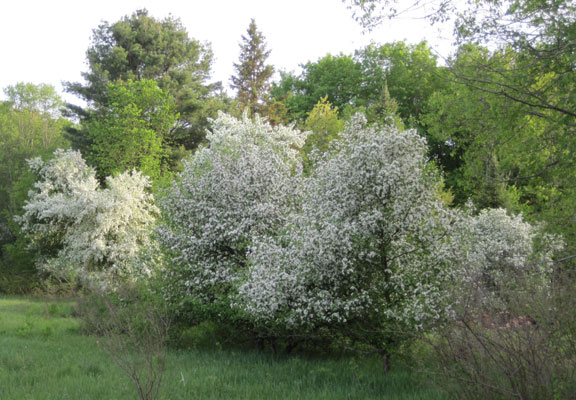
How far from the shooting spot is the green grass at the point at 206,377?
25.2 ft

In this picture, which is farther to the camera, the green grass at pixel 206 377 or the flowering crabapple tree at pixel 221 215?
the flowering crabapple tree at pixel 221 215

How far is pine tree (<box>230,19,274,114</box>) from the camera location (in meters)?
35.8

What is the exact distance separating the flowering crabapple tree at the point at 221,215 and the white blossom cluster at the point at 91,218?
1117 centimetres

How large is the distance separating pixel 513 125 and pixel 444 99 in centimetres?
139

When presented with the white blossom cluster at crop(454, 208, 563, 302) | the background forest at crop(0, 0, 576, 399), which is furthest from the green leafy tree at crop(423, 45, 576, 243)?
the white blossom cluster at crop(454, 208, 563, 302)

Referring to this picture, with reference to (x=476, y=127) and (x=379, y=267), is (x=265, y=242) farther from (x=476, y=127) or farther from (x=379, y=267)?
(x=476, y=127)

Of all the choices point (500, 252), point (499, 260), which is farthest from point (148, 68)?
point (499, 260)

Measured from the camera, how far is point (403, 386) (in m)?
8.28

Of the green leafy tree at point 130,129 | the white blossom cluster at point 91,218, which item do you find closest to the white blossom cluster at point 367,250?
the white blossom cluster at point 91,218

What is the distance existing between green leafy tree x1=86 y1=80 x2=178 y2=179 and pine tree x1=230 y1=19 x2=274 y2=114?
7.16 m

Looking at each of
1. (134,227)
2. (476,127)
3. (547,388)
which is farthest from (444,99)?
(134,227)

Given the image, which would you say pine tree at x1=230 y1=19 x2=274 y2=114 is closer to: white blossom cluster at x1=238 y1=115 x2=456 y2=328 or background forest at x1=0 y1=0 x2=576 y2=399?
background forest at x1=0 y1=0 x2=576 y2=399

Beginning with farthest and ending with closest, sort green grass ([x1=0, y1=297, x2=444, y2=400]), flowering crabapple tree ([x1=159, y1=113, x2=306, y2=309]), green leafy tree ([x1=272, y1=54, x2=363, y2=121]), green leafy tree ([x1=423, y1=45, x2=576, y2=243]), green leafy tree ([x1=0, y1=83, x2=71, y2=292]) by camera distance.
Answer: green leafy tree ([x1=272, y1=54, x2=363, y2=121])
green leafy tree ([x1=0, y1=83, x2=71, y2=292])
flowering crabapple tree ([x1=159, y1=113, x2=306, y2=309])
green leafy tree ([x1=423, y1=45, x2=576, y2=243])
green grass ([x1=0, y1=297, x2=444, y2=400])

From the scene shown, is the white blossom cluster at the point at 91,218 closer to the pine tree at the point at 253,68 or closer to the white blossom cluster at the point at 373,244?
the pine tree at the point at 253,68
